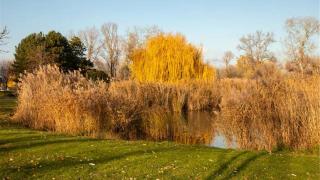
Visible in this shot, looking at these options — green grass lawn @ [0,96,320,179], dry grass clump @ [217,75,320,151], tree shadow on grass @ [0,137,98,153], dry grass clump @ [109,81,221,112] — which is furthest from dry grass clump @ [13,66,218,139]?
dry grass clump @ [109,81,221,112]

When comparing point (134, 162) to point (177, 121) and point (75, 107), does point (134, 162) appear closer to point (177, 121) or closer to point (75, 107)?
point (75, 107)

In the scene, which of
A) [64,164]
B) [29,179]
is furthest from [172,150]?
[29,179]

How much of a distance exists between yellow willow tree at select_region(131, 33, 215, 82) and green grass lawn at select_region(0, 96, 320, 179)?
23077mm

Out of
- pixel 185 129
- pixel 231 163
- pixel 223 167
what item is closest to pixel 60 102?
pixel 185 129

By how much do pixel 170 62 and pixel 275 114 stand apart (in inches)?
854

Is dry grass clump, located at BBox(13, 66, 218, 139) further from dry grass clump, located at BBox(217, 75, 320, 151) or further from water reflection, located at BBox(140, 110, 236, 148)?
dry grass clump, located at BBox(217, 75, 320, 151)

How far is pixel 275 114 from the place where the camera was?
1360cm

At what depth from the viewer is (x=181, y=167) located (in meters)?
8.67

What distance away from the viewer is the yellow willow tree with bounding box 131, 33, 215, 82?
34.5 metres

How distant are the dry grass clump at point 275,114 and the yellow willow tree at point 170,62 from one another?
19547mm

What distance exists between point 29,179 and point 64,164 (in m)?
1.17

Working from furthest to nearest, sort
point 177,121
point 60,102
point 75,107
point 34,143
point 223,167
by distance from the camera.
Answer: point 177,121
point 60,102
point 75,107
point 34,143
point 223,167

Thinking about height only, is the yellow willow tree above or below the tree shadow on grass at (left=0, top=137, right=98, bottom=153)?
above

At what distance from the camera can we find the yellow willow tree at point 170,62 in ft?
113
